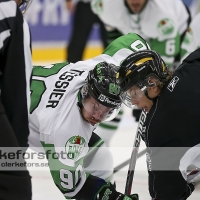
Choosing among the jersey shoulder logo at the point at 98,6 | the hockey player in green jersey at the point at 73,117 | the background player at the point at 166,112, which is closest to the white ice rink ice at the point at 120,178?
the hockey player in green jersey at the point at 73,117

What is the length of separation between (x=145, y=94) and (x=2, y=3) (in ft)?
2.50

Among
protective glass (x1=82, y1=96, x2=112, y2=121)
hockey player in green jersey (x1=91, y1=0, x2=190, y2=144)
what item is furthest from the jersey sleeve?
hockey player in green jersey (x1=91, y1=0, x2=190, y2=144)

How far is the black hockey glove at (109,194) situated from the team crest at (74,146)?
18 centimetres

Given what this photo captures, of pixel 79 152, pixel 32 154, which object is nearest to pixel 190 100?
pixel 79 152

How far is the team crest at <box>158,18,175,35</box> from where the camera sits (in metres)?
4.28

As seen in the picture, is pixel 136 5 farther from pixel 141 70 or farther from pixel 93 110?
pixel 141 70

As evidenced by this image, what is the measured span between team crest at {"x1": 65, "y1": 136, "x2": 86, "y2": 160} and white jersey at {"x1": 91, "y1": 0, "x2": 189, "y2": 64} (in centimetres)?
179

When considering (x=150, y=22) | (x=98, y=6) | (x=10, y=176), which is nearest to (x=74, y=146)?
(x=10, y=176)

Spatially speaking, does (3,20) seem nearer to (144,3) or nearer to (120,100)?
(120,100)

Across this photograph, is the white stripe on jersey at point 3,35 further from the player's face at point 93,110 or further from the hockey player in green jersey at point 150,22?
the hockey player in green jersey at point 150,22

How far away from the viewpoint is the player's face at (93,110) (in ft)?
8.38

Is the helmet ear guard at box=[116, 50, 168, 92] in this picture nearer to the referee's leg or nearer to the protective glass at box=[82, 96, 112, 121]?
the protective glass at box=[82, 96, 112, 121]

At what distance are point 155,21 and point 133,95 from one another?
205 cm

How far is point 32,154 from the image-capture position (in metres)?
4.08
